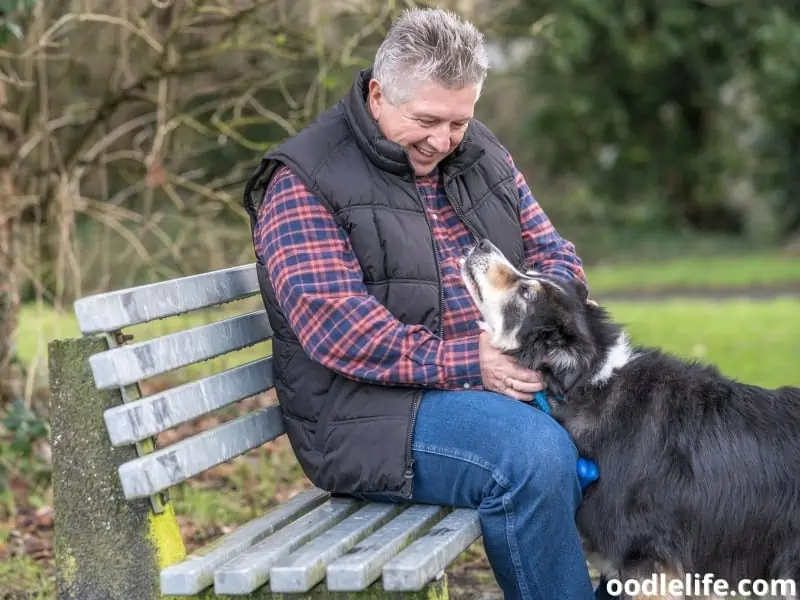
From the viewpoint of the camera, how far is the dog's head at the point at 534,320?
11.3 feet

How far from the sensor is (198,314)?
763 cm

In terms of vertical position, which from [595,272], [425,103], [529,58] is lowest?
[595,272]

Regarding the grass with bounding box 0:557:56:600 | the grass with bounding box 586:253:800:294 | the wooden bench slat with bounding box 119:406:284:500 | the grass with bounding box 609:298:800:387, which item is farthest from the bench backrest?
the grass with bounding box 586:253:800:294

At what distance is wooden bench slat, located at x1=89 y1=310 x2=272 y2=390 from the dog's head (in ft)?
2.44

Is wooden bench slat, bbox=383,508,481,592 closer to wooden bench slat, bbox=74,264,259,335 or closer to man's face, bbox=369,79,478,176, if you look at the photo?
Answer: wooden bench slat, bbox=74,264,259,335

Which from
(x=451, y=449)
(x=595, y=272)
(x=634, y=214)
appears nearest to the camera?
(x=451, y=449)

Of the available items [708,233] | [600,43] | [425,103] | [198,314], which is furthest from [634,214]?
[425,103]

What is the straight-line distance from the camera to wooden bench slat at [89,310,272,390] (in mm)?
2938

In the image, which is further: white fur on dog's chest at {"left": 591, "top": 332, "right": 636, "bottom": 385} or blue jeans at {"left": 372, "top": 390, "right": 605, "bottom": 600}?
white fur on dog's chest at {"left": 591, "top": 332, "right": 636, "bottom": 385}

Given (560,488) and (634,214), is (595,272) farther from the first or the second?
(560,488)

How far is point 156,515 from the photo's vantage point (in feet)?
10.2

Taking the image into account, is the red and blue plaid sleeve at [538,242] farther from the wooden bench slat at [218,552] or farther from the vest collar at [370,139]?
the wooden bench slat at [218,552]

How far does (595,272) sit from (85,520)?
1563 centimetres

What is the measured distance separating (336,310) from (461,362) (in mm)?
396
